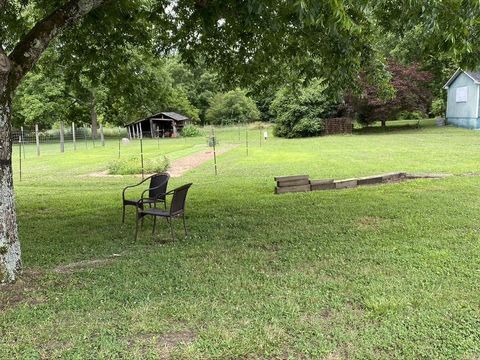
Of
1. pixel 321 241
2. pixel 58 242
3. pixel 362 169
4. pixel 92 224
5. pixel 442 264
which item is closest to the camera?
pixel 442 264

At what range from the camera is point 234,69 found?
8.49 m

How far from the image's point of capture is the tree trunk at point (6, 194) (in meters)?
4.17

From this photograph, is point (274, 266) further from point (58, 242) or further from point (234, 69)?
point (234, 69)

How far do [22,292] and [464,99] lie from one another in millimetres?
34699

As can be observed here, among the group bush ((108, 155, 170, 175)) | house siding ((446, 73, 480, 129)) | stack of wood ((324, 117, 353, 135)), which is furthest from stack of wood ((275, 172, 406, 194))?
house siding ((446, 73, 480, 129))

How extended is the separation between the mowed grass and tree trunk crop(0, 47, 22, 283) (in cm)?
22

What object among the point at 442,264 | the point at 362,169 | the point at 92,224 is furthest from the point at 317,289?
the point at 362,169

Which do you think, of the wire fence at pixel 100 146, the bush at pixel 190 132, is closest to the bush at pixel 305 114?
the wire fence at pixel 100 146

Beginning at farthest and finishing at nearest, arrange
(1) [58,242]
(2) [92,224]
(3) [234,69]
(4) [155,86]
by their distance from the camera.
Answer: (4) [155,86]
(3) [234,69]
(2) [92,224]
(1) [58,242]

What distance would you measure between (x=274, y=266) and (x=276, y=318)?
128cm

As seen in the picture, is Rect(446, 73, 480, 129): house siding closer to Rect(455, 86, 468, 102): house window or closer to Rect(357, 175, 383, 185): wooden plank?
Rect(455, 86, 468, 102): house window

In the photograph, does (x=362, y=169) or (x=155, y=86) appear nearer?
(x=155, y=86)

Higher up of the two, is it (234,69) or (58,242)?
(234,69)

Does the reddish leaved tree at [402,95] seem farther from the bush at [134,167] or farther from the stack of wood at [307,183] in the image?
the stack of wood at [307,183]
